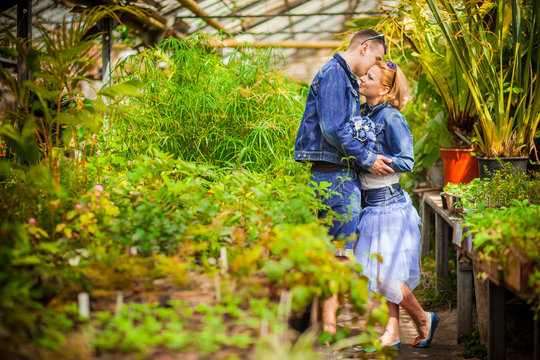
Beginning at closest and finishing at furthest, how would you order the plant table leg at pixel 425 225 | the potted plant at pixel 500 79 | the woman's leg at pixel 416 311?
the woman's leg at pixel 416 311 < the potted plant at pixel 500 79 < the plant table leg at pixel 425 225

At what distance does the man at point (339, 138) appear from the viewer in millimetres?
2594

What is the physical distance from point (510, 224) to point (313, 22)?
8879 mm

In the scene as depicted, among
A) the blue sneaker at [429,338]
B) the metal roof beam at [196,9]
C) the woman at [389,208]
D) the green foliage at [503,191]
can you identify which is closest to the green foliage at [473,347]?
the blue sneaker at [429,338]

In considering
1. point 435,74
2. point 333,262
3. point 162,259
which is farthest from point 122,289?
point 435,74

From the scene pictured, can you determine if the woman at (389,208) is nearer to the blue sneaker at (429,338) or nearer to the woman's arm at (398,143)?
the woman's arm at (398,143)

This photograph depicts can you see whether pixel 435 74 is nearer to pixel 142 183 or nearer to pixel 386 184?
pixel 386 184

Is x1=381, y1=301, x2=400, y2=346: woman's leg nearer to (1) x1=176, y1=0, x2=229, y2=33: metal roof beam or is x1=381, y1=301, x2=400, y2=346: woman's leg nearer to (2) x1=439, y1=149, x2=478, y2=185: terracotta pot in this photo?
(2) x1=439, y1=149, x2=478, y2=185: terracotta pot

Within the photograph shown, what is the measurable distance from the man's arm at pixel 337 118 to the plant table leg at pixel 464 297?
0.96 metres

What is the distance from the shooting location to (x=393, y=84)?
113 inches

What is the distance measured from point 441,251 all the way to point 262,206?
7.35 ft

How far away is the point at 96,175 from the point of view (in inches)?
111

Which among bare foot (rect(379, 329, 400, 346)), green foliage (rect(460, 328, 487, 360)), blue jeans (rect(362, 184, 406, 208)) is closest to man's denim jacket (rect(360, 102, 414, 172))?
blue jeans (rect(362, 184, 406, 208))

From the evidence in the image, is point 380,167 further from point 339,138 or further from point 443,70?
point 443,70

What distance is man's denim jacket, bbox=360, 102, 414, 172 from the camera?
2.76 meters
